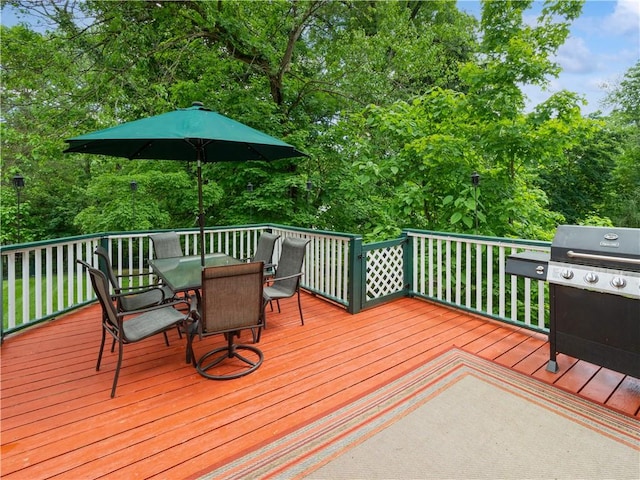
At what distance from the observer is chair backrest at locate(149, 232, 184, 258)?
15.1ft

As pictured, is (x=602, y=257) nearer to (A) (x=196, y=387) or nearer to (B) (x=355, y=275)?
(B) (x=355, y=275)

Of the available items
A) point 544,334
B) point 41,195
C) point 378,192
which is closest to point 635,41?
point 378,192

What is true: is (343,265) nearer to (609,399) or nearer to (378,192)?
(609,399)

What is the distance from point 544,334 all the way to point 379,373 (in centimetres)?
201

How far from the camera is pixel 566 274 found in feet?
8.61

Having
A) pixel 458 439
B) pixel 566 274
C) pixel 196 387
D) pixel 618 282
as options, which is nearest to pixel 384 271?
pixel 566 274

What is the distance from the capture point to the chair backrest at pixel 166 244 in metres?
4.60


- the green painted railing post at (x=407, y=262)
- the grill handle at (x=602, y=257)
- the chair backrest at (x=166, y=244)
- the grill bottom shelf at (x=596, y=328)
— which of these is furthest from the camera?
the green painted railing post at (x=407, y=262)

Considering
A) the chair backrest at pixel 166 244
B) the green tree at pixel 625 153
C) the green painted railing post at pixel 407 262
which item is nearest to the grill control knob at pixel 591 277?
the green painted railing post at pixel 407 262

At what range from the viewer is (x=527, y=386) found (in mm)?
2646

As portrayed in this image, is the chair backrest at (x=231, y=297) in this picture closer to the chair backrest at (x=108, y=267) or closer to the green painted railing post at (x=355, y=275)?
the chair backrest at (x=108, y=267)

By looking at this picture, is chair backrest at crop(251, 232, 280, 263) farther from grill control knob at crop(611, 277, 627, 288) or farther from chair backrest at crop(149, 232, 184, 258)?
grill control knob at crop(611, 277, 627, 288)

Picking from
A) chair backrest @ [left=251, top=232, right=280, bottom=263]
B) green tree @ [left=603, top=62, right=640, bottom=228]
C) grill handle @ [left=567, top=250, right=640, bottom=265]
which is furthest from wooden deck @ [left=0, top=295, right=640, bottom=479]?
green tree @ [left=603, top=62, right=640, bottom=228]

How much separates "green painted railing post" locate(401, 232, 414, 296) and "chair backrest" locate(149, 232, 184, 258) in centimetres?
320
